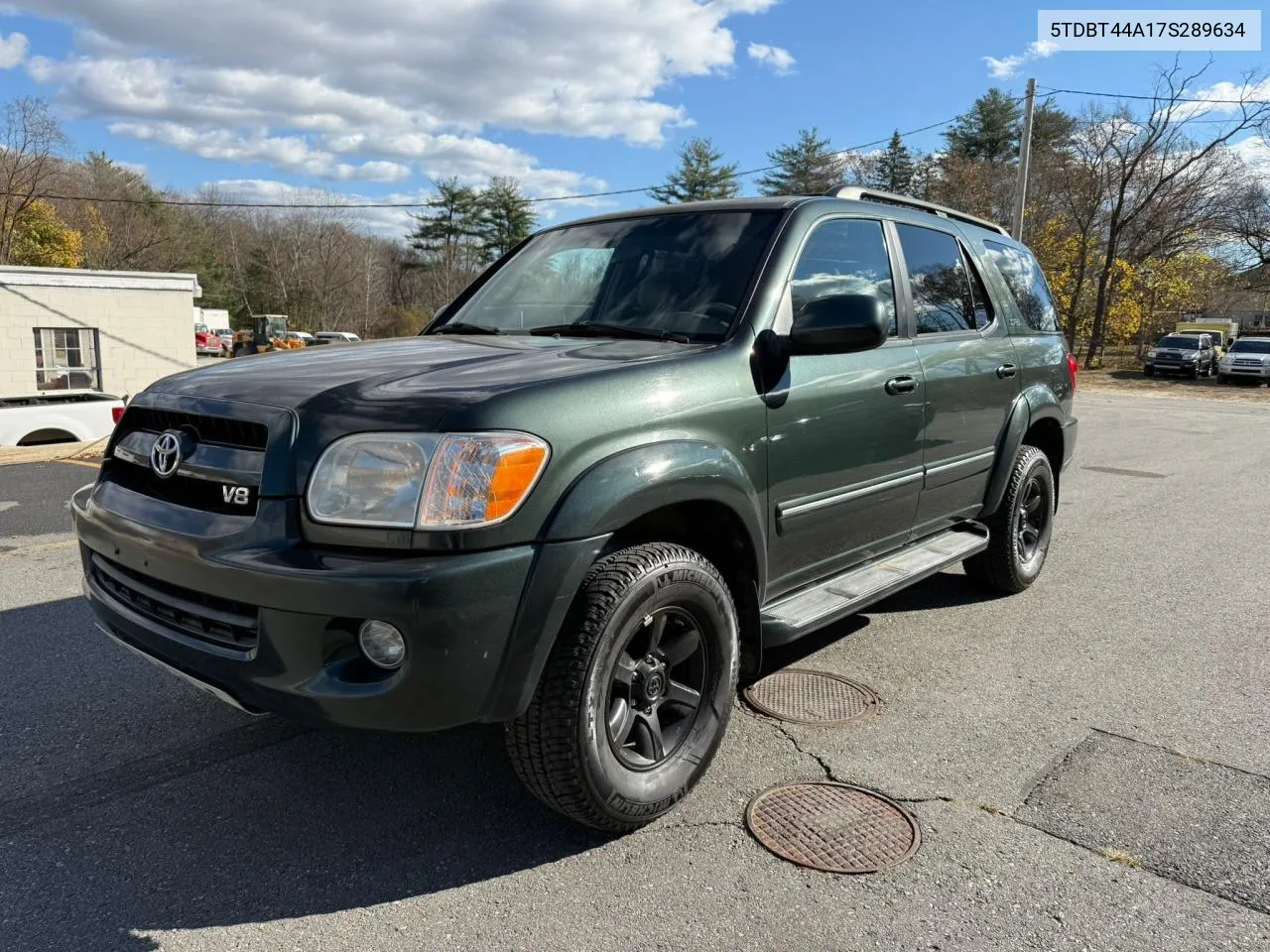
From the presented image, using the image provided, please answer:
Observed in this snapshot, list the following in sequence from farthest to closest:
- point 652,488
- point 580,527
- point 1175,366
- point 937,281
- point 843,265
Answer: point 1175,366 → point 937,281 → point 843,265 → point 652,488 → point 580,527

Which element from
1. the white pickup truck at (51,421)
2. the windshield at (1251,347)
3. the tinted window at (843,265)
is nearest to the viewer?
the tinted window at (843,265)

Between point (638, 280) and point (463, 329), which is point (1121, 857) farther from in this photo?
point (463, 329)

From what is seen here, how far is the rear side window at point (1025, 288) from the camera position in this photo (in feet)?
16.3

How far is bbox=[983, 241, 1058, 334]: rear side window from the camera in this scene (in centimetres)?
497

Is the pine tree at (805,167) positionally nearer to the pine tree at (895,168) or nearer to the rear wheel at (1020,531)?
the pine tree at (895,168)

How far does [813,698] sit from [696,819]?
3.43 ft

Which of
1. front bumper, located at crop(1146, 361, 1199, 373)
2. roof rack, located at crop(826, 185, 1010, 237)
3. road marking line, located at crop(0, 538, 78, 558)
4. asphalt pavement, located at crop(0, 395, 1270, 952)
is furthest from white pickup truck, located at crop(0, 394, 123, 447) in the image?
front bumper, located at crop(1146, 361, 1199, 373)

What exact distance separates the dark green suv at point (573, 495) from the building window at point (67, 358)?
82.0 feet

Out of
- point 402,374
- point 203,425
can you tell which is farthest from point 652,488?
point 203,425

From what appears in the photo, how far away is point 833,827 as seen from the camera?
9.12 ft

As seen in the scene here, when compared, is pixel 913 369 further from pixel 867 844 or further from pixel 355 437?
pixel 355 437

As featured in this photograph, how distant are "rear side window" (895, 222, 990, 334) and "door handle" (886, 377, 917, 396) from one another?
34 centimetres

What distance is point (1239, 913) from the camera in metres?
2.37

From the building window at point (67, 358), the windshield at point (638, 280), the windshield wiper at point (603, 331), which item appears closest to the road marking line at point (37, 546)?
the windshield at point (638, 280)
